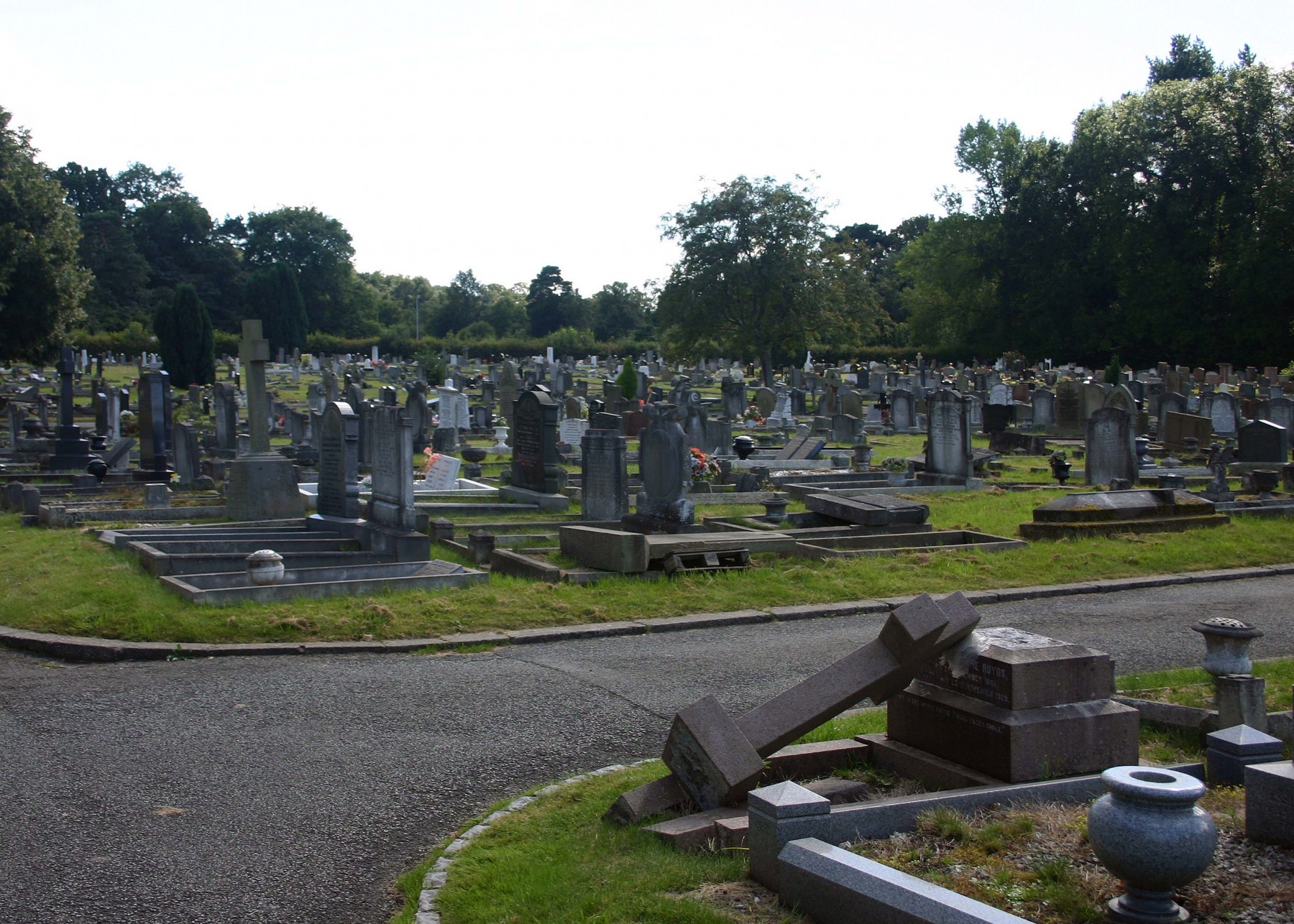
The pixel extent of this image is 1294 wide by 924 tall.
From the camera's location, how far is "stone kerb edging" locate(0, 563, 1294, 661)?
28.4 feet

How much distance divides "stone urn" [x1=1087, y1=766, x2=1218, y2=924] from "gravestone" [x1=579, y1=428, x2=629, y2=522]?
10.7 metres

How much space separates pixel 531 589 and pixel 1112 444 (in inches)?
461

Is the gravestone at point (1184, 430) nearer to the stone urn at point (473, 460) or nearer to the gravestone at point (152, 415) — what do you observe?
the stone urn at point (473, 460)

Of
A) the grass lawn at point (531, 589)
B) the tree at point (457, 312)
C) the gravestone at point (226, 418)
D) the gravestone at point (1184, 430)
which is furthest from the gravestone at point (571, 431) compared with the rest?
the tree at point (457, 312)

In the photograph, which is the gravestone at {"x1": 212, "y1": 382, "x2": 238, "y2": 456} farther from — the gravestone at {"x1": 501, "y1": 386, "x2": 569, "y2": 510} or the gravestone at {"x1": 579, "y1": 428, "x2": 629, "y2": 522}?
the gravestone at {"x1": 579, "y1": 428, "x2": 629, "y2": 522}

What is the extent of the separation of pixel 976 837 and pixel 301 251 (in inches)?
3807

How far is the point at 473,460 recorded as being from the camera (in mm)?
21250

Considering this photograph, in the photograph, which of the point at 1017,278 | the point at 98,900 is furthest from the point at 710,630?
the point at 1017,278

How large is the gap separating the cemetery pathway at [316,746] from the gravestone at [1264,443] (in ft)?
37.8

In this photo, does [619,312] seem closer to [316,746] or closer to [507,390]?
[507,390]

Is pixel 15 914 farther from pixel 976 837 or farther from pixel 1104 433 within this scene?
pixel 1104 433

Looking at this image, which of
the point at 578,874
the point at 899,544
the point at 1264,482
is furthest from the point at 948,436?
the point at 578,874

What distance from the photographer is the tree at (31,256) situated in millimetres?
33531

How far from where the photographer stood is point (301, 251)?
94.5 m
